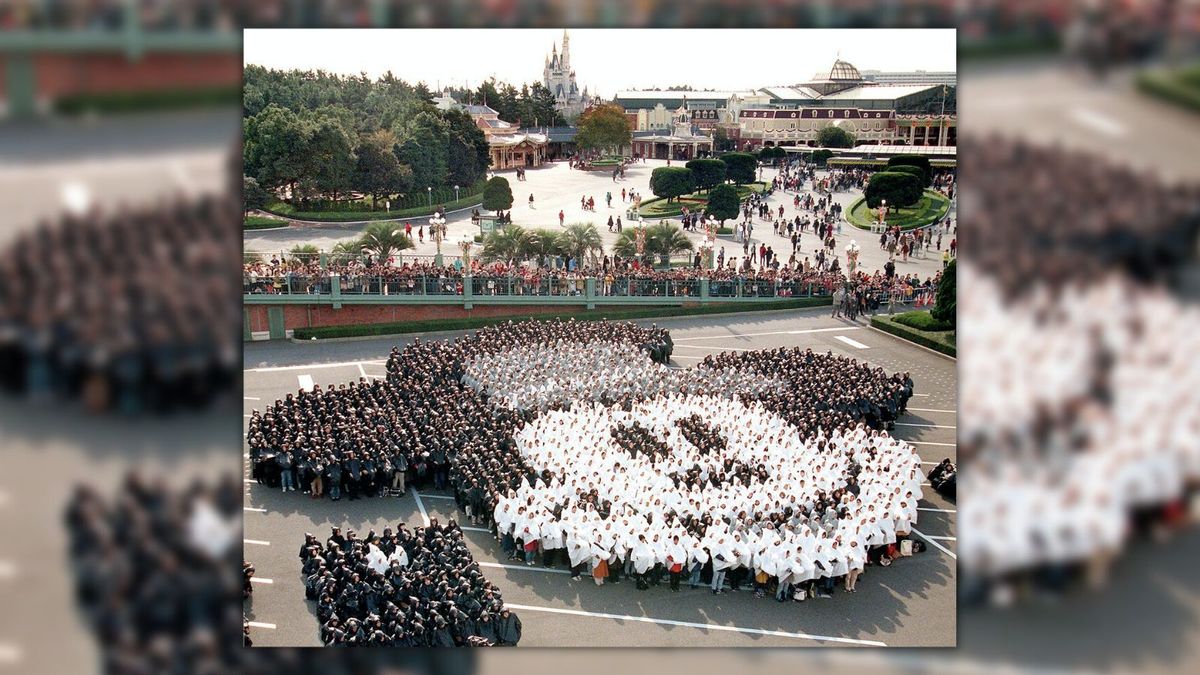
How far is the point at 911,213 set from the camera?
1437 centimetres

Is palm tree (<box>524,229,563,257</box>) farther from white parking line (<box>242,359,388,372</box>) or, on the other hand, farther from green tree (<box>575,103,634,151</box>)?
white parking line (<box>242,359,388,372</box>)

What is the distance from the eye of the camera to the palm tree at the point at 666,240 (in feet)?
49.6

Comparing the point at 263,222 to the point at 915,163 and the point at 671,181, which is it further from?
the point at 915,163

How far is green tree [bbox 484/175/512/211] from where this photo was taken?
14055mm

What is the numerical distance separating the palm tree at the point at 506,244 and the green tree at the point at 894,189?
5.12 meters

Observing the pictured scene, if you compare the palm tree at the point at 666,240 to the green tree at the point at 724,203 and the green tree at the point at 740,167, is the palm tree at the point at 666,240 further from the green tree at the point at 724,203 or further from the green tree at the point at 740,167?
the green tree at the point at 740,167

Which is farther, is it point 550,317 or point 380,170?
point 550,317

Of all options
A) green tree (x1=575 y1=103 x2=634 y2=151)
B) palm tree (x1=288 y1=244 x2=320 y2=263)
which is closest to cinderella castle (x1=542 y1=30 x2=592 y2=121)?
green tree (x1=575 y1=103 x2=634 y2=151)

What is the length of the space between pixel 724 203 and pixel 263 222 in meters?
7.67
